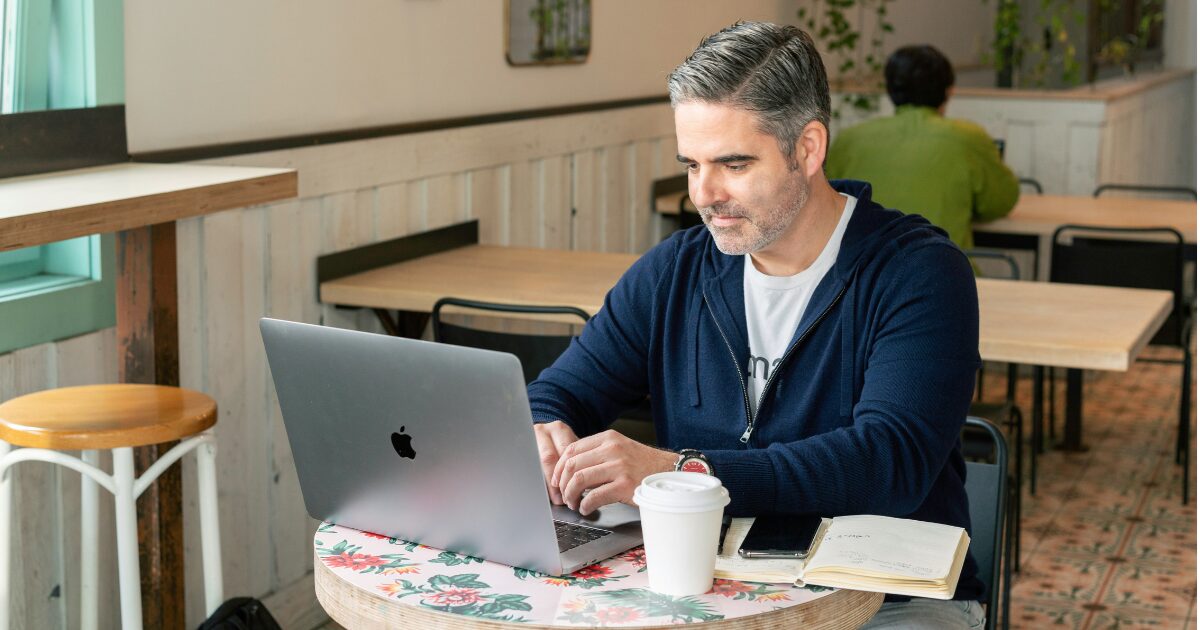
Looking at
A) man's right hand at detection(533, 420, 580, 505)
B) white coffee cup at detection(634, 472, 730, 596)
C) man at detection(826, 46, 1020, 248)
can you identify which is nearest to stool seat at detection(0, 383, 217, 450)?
man's right hand at detection(533, 420, 580, 505)

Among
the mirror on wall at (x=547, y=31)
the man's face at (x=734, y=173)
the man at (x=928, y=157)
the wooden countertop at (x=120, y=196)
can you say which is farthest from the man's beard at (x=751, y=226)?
the man at (x=928, y=157)

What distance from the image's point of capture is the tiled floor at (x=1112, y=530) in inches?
136

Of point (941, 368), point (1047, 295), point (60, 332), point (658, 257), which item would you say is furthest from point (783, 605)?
point (1047, 295)

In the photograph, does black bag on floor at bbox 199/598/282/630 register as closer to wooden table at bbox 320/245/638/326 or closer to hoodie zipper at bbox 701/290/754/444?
wooden table at bbox 320/245/638/326

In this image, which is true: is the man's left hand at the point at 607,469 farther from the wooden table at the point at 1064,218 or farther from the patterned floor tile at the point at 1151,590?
the wooden table at the point at 1064,218

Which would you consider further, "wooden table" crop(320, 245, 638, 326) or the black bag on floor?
"wooden table" crop(320, 245, 638, 326)

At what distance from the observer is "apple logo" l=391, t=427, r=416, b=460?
4.84ft

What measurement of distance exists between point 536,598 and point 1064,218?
3730 mm

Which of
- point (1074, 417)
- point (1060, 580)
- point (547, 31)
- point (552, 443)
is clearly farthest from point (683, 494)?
point (1074, 417)

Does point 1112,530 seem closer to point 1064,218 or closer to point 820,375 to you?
point 1064,218

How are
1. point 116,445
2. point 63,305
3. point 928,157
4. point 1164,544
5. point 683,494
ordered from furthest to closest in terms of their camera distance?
point 928,157
point 1164,544
point 63,305
point 116,445
point 683,494

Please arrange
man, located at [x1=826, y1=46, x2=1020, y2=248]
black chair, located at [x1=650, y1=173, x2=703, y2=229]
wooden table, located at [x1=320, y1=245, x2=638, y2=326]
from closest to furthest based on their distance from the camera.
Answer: wooden table, located at [x1=320, y1=245, x2=638, y2=326]
man, located at [x1=826, y1=46, x2=1020, y2=248]
black chair, located at [x1=650, y1=173, x2=703, y2=229]

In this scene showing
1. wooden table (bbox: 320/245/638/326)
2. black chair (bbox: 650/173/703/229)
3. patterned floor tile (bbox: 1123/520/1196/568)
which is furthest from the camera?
black chair (bbox: 650/173/703/229)

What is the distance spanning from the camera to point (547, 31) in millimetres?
4312
